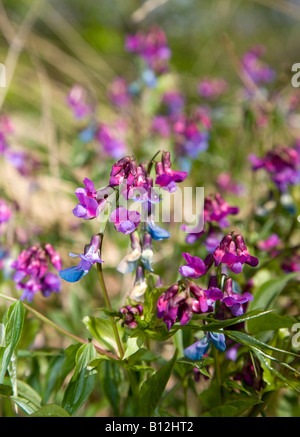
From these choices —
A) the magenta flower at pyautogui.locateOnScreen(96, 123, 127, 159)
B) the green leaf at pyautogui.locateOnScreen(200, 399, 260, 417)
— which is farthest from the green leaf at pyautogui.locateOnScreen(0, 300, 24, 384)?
the magenta flower at pyautogui.locateOnScreen(96, 123, 127, 159)

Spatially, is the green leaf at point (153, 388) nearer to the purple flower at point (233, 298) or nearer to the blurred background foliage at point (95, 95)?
the purple flower at point (233, 298)

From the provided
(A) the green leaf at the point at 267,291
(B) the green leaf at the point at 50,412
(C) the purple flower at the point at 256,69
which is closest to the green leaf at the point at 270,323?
(A) the green leaf at the point at 267,291

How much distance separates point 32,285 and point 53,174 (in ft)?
3.40

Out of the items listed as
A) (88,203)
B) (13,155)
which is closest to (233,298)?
(88,203)

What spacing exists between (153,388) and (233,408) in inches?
8.1

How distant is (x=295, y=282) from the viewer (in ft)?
4.91

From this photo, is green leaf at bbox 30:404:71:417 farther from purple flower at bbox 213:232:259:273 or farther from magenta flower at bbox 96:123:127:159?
magenta flower at bbox 96:123:127:159

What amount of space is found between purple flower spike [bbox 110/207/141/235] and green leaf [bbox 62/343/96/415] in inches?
12.2

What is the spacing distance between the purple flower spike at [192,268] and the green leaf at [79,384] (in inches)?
12.1

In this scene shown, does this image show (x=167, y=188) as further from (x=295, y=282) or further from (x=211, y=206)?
(x=295, y=282)

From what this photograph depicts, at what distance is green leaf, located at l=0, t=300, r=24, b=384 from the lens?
42.6 inches

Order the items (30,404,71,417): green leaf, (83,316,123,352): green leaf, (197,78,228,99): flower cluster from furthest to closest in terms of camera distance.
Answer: (197,78,228,99): flower cluster
(83,316,123,352): green leaf
(30,404,71,417): green leaf

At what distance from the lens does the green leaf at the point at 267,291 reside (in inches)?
54.5

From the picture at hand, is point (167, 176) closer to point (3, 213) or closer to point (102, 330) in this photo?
point (102, 330)
